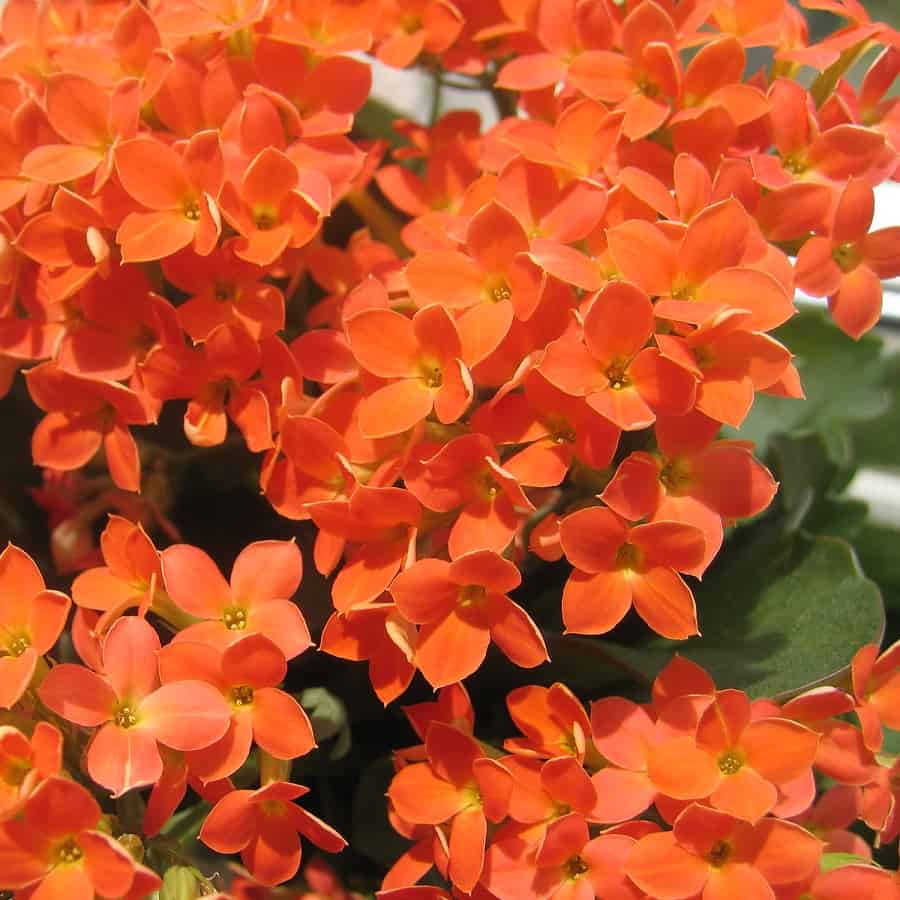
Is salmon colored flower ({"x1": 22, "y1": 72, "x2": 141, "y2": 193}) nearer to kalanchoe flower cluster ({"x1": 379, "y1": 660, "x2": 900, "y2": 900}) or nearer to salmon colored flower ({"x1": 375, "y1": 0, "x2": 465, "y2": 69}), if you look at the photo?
salmon colored flower ({"x1": 375, "y1": 0, "x2": 465, "y2": 69})

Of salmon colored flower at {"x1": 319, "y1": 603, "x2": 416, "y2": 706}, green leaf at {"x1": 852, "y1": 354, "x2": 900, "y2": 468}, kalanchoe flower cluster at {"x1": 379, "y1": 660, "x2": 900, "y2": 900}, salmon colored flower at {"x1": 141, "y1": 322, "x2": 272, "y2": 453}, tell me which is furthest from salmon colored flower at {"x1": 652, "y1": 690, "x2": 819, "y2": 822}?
green leaf at {"x1": 852, "y1": 354, "x2": 900, "y2": 468}

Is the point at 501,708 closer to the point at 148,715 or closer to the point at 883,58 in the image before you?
the point at 148,715

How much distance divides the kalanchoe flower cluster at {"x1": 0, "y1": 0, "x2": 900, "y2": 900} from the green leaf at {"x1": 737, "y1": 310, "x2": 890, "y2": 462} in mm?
275

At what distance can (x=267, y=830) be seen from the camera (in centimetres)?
41

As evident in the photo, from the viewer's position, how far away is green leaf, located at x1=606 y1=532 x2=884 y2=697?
0.50 meters

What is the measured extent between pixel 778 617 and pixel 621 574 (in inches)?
7.0

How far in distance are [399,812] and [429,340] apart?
0.18 m

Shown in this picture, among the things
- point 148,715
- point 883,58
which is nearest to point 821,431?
point 883,58

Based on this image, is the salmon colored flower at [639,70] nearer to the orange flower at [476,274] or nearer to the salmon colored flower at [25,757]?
the orange flower at [476,274]

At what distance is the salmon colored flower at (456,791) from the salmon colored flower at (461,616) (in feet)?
0.12

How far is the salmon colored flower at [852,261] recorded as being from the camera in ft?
1.46

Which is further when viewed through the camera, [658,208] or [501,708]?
[501,708]

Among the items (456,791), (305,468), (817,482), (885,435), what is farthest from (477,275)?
(885,435)

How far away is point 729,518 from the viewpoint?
423 mm
